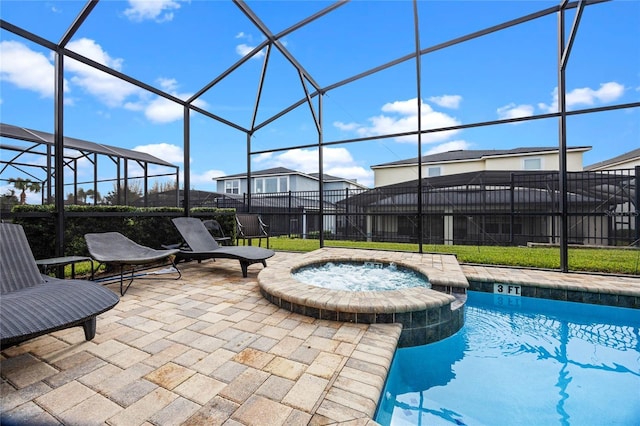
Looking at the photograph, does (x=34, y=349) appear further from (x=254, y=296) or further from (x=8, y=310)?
(x=254, y=296)

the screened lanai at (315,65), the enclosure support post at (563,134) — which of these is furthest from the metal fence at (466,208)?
the enclosure support post at (563,134)

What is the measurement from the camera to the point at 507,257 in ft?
19.7

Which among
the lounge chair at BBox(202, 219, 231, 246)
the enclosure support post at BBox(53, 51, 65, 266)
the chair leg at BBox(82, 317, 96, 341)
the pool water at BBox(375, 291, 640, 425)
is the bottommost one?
the pool water at BBox(375, 291, 640, 425)

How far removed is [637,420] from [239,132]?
25.8ft

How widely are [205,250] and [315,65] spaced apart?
4.69 m

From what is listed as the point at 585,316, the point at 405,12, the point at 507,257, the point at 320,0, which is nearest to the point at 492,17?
the point at 405,12

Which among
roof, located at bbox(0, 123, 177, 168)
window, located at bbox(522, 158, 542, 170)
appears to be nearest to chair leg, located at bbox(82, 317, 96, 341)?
roof, located at bbox(0, 123, 177, 168)

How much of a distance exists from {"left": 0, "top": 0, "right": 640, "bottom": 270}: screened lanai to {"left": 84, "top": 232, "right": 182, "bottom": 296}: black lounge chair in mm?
465

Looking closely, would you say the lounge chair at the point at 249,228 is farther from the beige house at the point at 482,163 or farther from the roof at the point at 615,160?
the roof at the point at 615,160

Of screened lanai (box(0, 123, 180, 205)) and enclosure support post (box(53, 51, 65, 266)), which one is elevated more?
screened lanai (box(0, 123, 180, 205))

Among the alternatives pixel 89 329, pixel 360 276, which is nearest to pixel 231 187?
pixel 360 276

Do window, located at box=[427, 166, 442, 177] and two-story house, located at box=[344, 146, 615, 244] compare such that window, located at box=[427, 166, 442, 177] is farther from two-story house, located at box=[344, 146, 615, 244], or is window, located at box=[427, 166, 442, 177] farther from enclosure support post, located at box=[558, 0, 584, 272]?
enclosure support post, located at box=[558, 0, 584, 272]

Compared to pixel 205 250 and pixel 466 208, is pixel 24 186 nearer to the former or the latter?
pixel 205 250

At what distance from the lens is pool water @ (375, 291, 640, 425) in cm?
199
